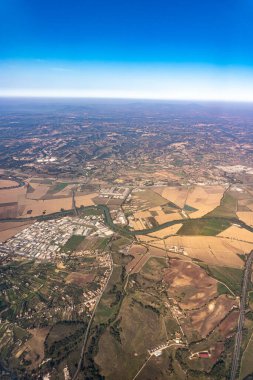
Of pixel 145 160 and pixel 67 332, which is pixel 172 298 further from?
pixel 145 160

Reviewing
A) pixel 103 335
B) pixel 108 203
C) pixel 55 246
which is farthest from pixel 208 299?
pixel 108 203

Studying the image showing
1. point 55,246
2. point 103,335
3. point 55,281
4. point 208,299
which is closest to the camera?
point 103,335

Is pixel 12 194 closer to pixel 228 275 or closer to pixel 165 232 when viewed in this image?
pixel 165 232

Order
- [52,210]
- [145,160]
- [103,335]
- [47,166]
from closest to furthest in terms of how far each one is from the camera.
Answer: [103,335] → [52,210] → [47,166] → [145,160]

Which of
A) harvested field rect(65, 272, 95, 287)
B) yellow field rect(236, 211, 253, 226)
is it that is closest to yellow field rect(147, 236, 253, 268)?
yellow field rect(236, 211, 253, 226)

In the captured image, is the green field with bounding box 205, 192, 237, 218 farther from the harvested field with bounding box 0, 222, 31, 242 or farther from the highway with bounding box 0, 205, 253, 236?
the harvested field with bounding box 0, 222, 31, 242
